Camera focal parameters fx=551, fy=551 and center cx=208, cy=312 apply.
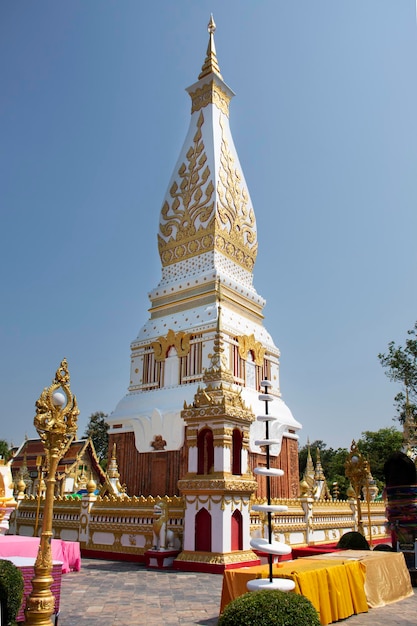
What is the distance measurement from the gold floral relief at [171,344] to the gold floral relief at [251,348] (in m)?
2.09

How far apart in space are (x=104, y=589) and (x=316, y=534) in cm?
940

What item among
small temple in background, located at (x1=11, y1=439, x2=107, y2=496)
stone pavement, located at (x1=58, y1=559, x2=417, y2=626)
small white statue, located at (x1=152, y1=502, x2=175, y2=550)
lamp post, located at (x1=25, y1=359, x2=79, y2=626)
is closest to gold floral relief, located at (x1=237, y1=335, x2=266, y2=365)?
small white statue, located at (x1=152, y1=502, x2=175, y2=550)

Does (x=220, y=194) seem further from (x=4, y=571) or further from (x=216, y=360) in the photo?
(x=4, y=571)

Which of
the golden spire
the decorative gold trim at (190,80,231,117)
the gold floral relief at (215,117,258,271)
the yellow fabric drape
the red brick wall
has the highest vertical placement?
the golden spire

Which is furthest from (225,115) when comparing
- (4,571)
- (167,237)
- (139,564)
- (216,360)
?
(4,571)

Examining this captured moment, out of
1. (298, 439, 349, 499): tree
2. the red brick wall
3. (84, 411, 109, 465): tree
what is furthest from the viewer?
(84, 411, 109, 465): tree

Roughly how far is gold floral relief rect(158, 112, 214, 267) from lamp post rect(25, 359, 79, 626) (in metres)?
16.6

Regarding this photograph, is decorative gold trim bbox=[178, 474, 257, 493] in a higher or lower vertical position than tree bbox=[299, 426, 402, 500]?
lower

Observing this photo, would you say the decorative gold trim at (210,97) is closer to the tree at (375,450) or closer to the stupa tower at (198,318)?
the stupa tower at (198,318)

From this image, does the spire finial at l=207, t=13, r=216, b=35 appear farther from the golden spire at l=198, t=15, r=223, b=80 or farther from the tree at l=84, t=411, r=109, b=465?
the tree at l=84, t=411, r=109, b=465

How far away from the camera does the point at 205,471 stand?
Answer: 13.7 m

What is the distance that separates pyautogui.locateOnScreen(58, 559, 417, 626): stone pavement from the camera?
24.7ft

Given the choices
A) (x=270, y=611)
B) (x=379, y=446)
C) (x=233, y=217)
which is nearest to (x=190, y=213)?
(x=233, y=217)

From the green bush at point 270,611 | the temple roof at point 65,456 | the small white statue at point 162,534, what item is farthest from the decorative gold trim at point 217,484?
the temple roof at point 65,456
